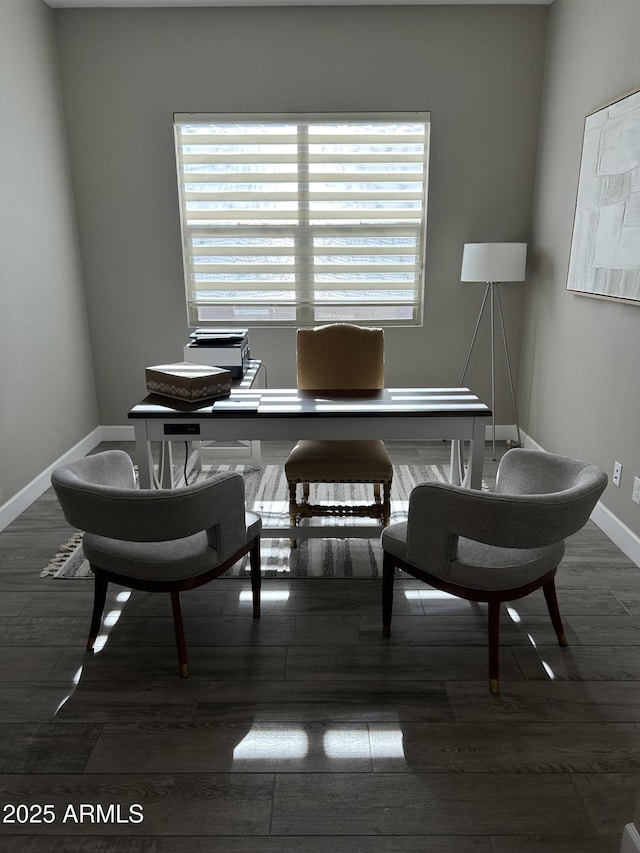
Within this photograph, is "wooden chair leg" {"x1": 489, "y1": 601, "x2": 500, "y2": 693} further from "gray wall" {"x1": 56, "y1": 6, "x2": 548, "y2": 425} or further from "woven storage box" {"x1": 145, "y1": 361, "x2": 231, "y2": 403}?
"gray wall" {"x1": 56, "y1": 6, "x2": 548, "y2": 425}

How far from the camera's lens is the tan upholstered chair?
2709 millimetres

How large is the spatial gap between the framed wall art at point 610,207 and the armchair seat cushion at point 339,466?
1.35m

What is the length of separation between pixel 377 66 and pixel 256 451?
2.63m

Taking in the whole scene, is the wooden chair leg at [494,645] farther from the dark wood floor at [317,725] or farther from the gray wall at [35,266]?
the gray wall at [35,266]

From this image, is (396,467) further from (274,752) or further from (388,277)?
(274,752)

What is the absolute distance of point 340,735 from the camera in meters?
1.78

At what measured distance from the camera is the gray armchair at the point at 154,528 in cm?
182

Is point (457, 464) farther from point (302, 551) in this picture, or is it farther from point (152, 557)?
point (152, 557)

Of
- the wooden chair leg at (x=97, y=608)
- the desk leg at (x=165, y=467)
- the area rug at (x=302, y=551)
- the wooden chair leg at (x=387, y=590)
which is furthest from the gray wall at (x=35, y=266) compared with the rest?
the wooden chair leg at (x=387, y=590)

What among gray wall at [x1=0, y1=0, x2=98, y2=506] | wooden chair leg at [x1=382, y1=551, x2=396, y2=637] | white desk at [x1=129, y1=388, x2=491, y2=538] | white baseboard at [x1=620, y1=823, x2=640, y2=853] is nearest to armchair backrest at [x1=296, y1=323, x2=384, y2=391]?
white desk at [x1=129, y1=388, x2=491, y2=538]

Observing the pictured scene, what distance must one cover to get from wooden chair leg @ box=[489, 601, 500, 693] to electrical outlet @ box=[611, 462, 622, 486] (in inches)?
52.1

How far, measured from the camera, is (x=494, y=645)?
1938 millimetres

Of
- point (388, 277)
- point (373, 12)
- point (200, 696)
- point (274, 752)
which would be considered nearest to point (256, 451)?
point (388, 277)

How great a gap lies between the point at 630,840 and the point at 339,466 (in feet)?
5.42
